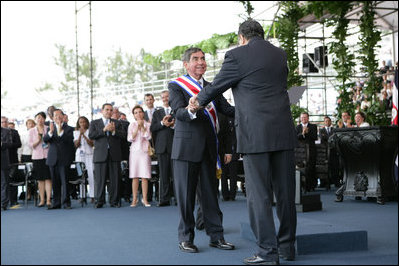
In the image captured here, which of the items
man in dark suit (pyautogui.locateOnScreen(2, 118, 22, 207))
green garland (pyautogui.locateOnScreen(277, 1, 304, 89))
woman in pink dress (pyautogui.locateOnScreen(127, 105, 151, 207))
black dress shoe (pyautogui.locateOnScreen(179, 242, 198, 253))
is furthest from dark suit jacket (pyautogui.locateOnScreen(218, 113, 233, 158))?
man in dark suit (pyautogui.locateOnScreen(2, 118, 22, 207))

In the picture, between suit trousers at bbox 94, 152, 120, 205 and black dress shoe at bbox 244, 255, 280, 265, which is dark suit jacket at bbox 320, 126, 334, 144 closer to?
suit trousers at bbox 94, 152, 120, 205

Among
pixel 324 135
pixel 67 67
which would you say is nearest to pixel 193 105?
pixel 324 135

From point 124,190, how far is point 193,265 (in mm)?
6377

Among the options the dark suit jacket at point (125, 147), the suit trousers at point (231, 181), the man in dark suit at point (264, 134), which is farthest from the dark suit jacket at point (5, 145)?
the man in dark suit at point (264, 134)

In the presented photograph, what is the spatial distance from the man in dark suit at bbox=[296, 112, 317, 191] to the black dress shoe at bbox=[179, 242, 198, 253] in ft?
20.3

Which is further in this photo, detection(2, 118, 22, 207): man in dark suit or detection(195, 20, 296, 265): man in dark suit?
detection(2, 118, 22, 207): man in dark suit

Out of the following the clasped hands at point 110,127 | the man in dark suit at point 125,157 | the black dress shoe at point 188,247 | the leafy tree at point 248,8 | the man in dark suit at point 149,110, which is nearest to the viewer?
the black dress shoe at point 188,247

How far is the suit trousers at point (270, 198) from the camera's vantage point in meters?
3.71

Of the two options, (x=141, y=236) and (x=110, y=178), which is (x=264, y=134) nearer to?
(x=141, y=236)

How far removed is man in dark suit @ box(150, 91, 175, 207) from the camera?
27.5ft

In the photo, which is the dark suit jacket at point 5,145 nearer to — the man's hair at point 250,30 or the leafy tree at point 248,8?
the leafy tree at point 248,8

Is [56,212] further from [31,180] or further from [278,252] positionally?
[278,252]

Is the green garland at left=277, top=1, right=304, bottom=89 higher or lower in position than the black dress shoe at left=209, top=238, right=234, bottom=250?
higher

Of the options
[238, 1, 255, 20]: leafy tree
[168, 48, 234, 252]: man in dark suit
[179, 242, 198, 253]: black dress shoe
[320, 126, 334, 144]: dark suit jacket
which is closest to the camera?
[179, 242, 198, 253]: black dress shoe
